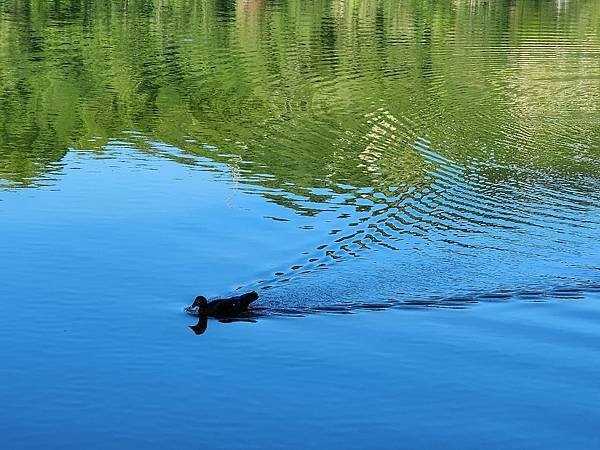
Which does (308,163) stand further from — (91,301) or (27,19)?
(27,19)

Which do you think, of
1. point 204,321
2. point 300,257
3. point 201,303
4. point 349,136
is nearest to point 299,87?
point 349,136

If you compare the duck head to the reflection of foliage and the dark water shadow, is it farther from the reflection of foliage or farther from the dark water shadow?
the reflection of foliage

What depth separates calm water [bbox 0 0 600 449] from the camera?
456 inches

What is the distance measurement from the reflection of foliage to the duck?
22.5 ft

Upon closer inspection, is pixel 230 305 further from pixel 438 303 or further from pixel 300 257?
pixel 438 303

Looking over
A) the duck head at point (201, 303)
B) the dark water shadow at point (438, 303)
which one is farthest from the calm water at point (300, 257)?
the duck head at point (201, 303)

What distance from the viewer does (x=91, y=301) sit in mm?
14633

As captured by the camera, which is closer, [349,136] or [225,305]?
[225,305]

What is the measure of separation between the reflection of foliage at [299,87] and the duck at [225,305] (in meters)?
6.86

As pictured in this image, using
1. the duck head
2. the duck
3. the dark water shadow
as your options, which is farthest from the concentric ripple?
the duck head

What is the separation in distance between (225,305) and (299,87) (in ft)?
61.4

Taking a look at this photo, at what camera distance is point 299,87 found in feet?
105

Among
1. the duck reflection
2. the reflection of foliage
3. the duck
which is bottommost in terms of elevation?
the duck reflection

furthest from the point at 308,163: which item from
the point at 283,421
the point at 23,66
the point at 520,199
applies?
the point at 23,66
